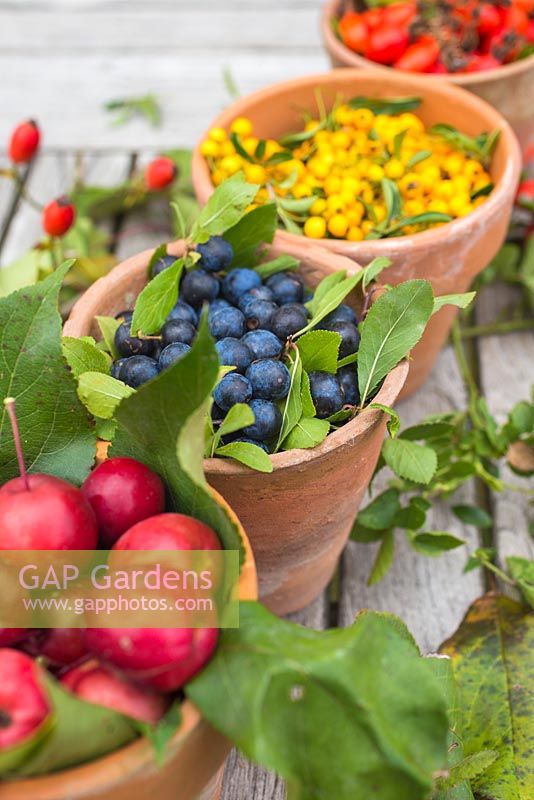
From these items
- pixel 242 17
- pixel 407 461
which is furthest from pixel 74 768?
pixel 242 17

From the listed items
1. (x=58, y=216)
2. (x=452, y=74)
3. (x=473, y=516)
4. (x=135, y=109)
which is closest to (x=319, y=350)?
(x=473, y=516)

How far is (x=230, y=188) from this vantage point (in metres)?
0.82

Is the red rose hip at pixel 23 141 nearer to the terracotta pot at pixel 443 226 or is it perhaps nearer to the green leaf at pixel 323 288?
the terracotta pot at pixel 443 226

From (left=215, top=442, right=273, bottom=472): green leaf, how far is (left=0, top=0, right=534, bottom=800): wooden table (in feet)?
1.11

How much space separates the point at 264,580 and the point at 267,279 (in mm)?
294

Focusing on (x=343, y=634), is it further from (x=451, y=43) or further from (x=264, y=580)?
(x=451, y=43)

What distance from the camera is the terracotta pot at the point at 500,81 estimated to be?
1.21 meters

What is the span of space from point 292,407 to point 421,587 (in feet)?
1.12

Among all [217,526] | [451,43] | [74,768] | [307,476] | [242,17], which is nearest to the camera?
[74,768]

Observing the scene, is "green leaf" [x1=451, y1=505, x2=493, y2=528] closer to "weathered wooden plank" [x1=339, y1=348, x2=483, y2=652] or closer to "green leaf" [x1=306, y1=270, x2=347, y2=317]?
"weathered wooden plank" [x1=339, y1=348, x2=483, y2=652]

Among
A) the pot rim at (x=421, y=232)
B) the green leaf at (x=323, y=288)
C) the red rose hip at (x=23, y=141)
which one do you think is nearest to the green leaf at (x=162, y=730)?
the green leaf at (x=323, y=288)

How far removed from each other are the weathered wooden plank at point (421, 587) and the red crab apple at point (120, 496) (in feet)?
1.35

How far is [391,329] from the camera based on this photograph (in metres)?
0.72

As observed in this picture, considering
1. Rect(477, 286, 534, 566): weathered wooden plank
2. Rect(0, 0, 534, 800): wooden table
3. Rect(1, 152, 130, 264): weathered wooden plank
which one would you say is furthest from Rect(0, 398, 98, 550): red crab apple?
Rect(1, 152, 130, 264): weathered wooden plank
